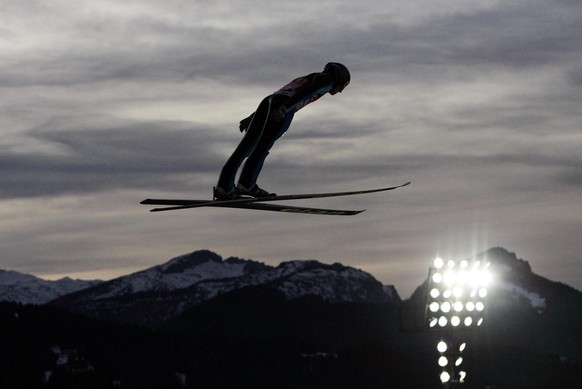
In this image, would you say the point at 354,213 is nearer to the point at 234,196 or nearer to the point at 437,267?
the point at 234,196

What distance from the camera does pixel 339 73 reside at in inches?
527

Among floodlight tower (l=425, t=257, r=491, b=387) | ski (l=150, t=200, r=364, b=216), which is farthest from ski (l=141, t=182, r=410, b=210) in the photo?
floodlight tower (l=425, t=257, r=491, b=387)

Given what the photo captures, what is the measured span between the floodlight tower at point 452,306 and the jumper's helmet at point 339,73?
21245 millimetres

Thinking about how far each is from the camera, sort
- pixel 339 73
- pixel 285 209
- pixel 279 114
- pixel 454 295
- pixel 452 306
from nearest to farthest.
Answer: pixel 279 114, pixel 339 73, pixel 285 209, pixel 454 295, pixel 452 306

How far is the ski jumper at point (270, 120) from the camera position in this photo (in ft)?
42.4

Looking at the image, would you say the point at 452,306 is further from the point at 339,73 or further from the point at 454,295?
the point at 339,73

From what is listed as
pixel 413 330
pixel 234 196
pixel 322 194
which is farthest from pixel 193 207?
pixel 413 330

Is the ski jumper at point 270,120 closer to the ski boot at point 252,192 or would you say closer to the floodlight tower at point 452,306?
the ski boot at point 252,192

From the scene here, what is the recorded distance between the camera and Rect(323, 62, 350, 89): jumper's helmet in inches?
525

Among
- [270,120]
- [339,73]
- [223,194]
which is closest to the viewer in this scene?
[270,120]

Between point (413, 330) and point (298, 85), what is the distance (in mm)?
22002

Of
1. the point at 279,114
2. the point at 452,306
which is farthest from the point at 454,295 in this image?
the point at 279,114

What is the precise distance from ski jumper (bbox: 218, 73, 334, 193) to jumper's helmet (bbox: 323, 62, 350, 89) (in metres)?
0.07

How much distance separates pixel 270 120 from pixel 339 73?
1.07m
